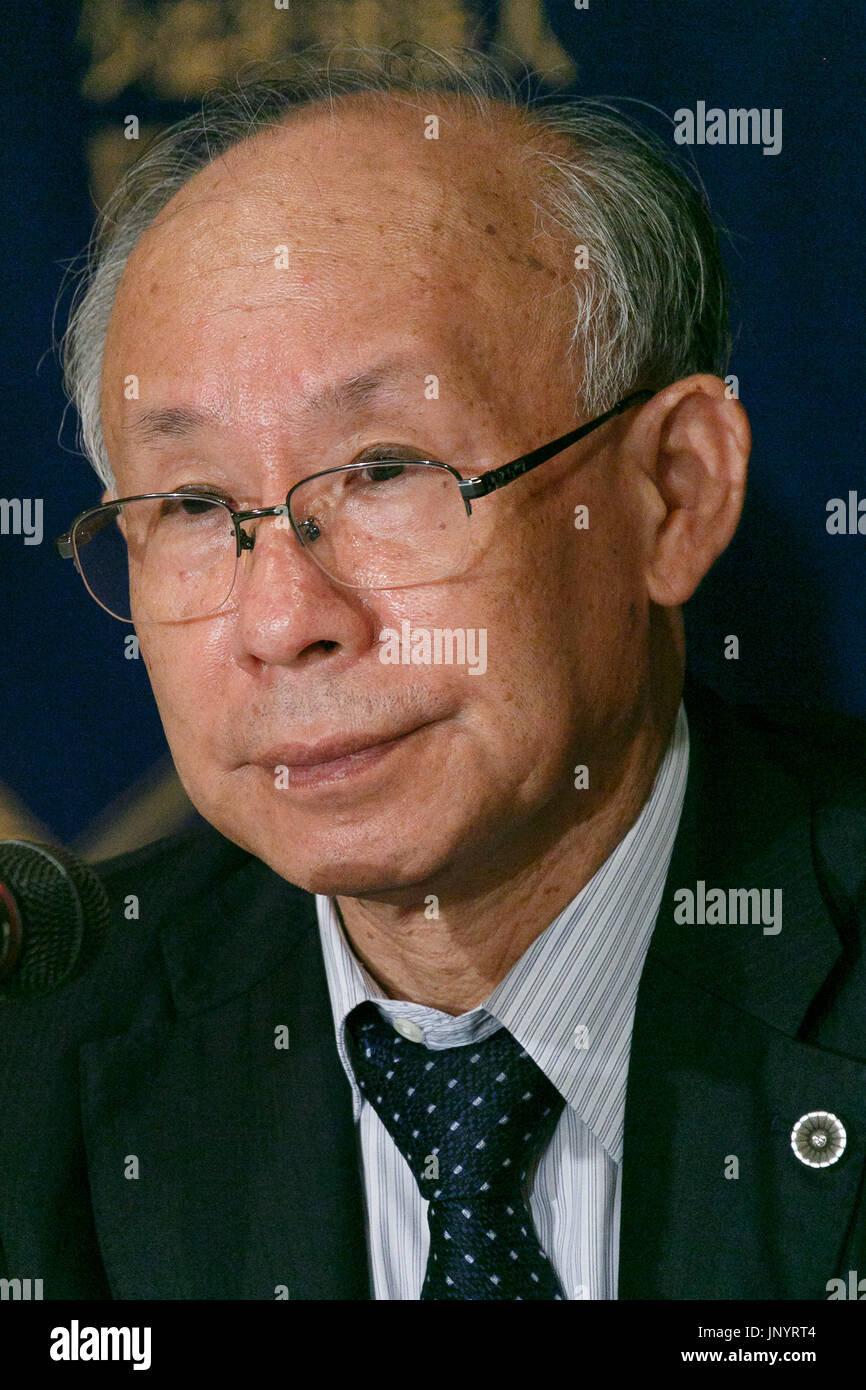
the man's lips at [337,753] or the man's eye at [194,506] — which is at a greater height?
the man's eye at [194,506]

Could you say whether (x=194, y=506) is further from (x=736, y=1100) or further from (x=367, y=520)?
(x=736, y=1100)

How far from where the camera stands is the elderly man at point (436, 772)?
50.5 inches

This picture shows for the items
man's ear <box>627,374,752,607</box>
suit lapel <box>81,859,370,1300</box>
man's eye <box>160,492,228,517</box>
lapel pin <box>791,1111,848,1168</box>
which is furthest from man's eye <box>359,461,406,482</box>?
lapel pin <box>791,1111,848,1168</box>

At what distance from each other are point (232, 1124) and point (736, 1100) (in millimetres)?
571

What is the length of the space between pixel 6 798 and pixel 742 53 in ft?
3.96

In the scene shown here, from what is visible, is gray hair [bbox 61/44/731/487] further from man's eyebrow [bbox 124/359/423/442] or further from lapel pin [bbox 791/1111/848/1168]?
lapel pin [bbox 791/1111/848/1168]

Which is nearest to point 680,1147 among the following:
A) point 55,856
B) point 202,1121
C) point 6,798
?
point 202,1121

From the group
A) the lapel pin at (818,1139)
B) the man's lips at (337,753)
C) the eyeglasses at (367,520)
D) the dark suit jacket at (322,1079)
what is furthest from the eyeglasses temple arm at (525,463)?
the lapel pin at (818,1139)

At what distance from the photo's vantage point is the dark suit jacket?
4.46 feet

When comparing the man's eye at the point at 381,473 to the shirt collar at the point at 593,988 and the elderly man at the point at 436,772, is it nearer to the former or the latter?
the elderly man at the point at 436,772

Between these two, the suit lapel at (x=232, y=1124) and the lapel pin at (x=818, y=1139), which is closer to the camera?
the lapel pin at (x=818, y=1139)

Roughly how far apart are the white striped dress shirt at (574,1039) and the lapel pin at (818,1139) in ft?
0.59

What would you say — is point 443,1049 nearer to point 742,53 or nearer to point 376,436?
point 376,436

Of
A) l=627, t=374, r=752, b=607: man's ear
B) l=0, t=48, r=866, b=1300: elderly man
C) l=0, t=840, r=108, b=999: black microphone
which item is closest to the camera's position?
l=0, t=840, r=108, b=999: black microphone
